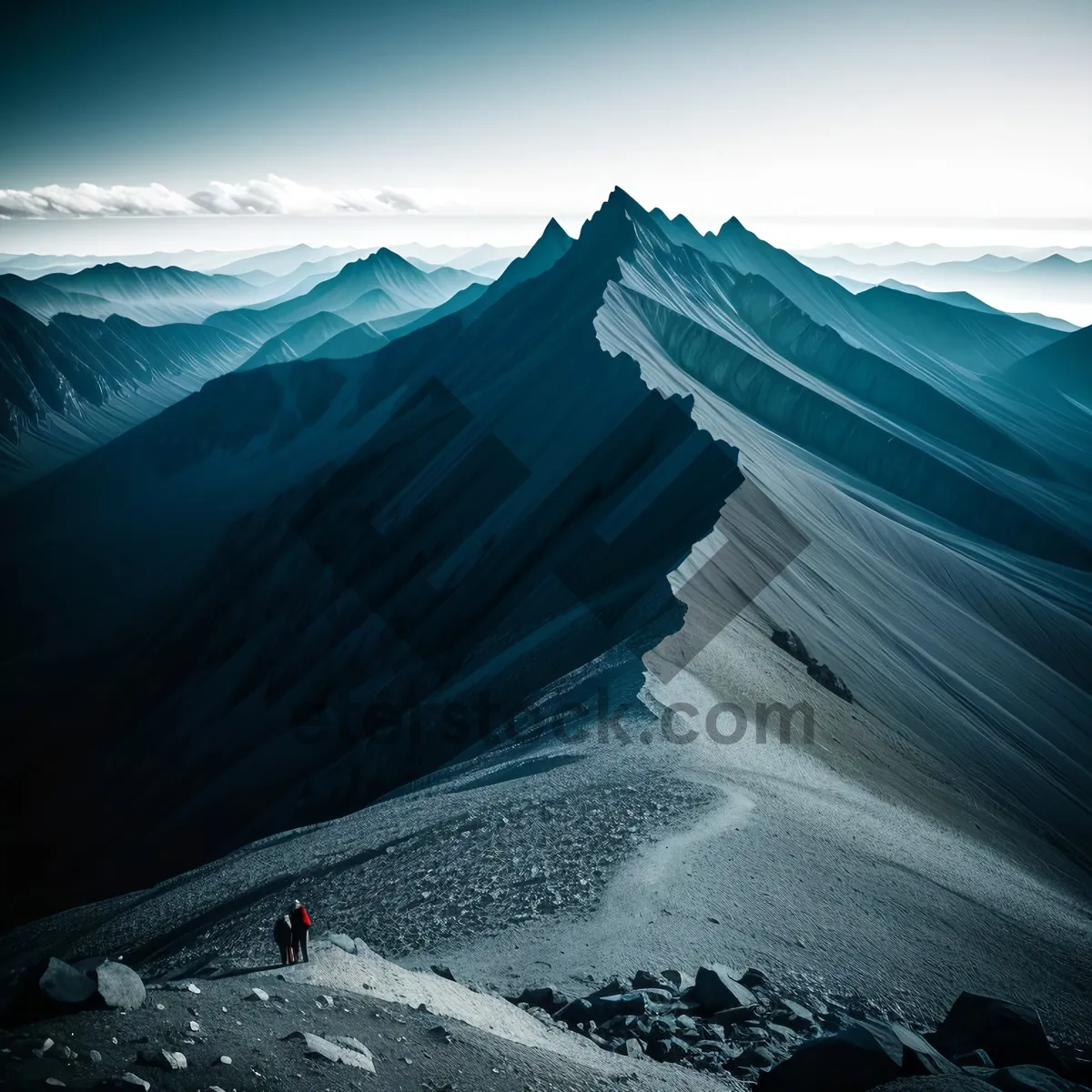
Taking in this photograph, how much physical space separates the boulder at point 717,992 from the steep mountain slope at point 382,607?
1588 cm

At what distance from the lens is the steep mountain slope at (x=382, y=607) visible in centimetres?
3522

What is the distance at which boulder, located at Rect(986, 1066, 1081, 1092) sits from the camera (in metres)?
9.70

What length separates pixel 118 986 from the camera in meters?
9.33

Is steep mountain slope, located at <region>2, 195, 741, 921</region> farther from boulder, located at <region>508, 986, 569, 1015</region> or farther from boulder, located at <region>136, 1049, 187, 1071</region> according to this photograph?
boulder, located at <region>136, 1049, 187, 1071</region>

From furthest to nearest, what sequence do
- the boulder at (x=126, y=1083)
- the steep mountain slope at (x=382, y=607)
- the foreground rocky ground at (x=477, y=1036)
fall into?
the steep mountain slope at (x=382, y=607) < the foreground rocky ground at (x=477, y=1036) < the boulder at (x=126, y=1083)

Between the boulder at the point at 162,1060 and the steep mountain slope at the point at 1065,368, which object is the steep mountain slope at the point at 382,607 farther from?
the steep mountain slope at the point at 1065,368

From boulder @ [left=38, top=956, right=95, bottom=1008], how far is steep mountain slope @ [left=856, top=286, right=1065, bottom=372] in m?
189

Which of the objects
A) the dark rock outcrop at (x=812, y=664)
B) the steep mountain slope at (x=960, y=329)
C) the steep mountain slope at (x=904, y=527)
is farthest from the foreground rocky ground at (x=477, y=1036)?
the steep mountain slope at (x=960, y=329)

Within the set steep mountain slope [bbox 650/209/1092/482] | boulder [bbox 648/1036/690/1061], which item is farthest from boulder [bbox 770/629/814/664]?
steep mountain slope [bbox 650/209/1092/482]

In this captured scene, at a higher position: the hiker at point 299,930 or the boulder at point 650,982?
→ the hiker at point 299,930

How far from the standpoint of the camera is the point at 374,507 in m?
65.8

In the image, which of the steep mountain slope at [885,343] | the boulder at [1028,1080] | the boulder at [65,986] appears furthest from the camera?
the steep mountain slope at [885,343]

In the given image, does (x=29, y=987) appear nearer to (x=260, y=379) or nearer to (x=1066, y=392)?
(x=260, y=379)

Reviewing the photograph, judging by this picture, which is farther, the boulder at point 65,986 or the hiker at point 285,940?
the hiker at point 285,940
